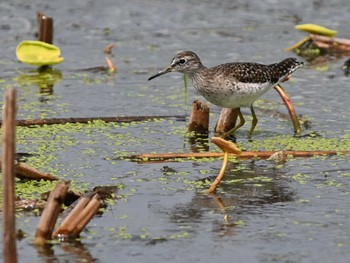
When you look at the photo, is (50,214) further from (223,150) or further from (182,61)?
(182,61)

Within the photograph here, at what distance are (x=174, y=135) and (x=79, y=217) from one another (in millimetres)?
3976

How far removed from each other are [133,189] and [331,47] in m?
6.92

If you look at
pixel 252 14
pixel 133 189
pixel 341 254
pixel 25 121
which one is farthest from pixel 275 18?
pixel 341 254

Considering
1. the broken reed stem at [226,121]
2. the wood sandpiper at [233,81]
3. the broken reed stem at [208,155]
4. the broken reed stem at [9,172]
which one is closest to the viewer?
the broken reed stem at [9,172]

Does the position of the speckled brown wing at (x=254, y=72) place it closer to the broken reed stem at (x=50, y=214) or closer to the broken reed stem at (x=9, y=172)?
the broken reed stem at (x=50, y=214)

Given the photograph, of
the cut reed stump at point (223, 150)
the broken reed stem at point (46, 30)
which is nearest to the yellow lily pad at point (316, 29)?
the broken reed stem at point (46, 30)

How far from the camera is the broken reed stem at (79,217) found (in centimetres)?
716

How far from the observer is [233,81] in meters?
11.4

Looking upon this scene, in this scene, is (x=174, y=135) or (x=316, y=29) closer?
(x=174, y=135)

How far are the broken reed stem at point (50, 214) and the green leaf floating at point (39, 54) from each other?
6610 mm

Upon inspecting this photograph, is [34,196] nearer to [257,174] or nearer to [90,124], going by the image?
[257,174]

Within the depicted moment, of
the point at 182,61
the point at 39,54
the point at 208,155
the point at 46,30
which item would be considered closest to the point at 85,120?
the point at 182,61

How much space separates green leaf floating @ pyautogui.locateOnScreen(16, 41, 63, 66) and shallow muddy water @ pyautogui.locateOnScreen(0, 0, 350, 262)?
290 mm

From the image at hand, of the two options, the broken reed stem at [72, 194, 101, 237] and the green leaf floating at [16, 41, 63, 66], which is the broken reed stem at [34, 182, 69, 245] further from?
the green leaf floating at [16, 41, 63, 66]
